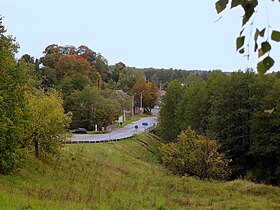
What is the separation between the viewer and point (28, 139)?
25453 millimetres

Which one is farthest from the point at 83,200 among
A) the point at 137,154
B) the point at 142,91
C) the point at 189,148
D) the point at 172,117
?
the point at 142,91

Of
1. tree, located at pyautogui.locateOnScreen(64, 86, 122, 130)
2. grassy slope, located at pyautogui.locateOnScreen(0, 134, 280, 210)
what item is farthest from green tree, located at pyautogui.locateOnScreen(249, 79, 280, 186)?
tree, located at pyautogui.locateOnScreen(64, 86, 122, 130)

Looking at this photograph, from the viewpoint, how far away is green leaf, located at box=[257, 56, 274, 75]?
1.95 m

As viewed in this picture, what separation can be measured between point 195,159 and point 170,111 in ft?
94.1

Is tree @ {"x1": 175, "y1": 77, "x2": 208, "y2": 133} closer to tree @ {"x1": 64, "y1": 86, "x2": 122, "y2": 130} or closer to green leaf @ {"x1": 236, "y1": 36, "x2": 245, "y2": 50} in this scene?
tree @ {"x1": 64, "y1": 86, "x2": 122, "y2": 130}

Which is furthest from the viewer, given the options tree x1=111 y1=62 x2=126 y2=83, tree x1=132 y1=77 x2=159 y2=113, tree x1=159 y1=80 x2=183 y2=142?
tree x1=111 y1=62 x2=126 y2=83

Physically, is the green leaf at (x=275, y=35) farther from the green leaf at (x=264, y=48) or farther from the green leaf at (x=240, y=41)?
the green leaf at (x=240, y=41)

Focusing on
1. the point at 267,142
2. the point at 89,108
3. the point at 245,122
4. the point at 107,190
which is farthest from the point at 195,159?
the point at 89,108

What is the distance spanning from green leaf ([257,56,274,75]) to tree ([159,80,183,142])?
5440cm

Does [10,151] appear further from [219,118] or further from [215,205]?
[219,118]

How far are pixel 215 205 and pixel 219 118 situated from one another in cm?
2283

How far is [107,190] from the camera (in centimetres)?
2155

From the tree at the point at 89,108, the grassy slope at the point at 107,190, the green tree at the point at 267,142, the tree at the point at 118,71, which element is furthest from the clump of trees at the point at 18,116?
the tree at the point at 118,71

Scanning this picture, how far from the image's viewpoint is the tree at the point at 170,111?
57834mm
